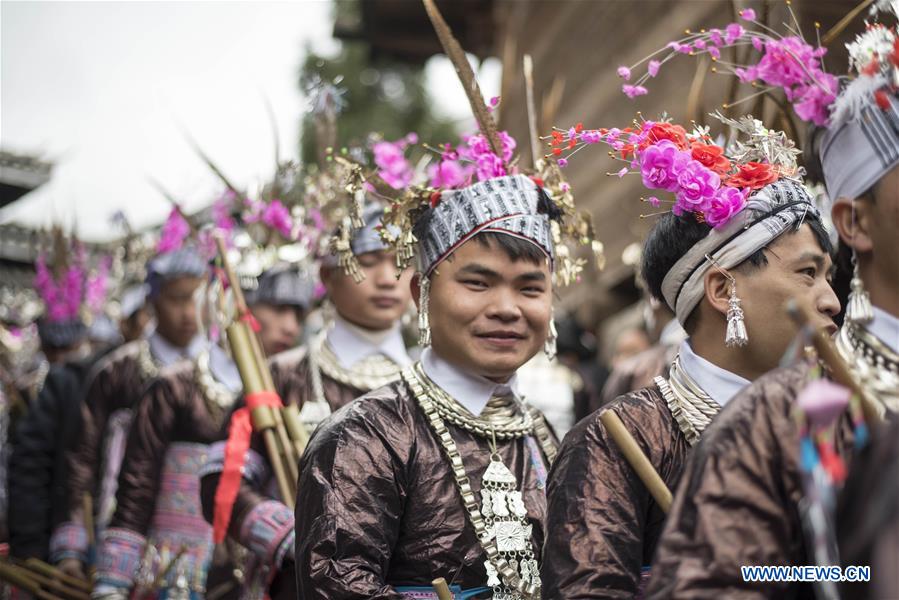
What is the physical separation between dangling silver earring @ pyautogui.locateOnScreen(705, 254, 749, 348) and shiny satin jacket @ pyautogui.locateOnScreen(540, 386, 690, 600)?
21 centimetres

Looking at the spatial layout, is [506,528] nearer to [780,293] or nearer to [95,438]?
[780,293]

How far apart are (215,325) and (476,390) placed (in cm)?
231

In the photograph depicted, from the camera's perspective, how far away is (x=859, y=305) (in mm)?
1893

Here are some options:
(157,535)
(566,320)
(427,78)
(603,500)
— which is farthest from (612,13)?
(427,78)

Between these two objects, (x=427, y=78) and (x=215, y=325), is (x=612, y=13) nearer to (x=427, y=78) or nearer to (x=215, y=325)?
(x=215, y=325)

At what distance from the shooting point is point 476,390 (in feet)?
10.5

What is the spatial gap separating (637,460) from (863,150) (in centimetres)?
77

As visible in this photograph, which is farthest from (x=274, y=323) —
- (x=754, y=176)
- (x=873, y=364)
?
(x=873, y=364)

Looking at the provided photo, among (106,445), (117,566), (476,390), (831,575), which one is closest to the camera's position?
(831,575)

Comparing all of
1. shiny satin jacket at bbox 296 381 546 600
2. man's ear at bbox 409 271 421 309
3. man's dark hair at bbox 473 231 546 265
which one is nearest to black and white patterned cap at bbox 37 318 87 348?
man's ear at bbox 409 271 421 309

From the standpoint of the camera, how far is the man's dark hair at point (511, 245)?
314cm

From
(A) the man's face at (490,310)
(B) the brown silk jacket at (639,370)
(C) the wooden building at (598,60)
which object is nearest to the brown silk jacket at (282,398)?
(A) the man's face at (490,310)

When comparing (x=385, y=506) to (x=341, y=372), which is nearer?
(x=385, y=506)

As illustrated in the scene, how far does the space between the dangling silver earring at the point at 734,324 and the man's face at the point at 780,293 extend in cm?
1
